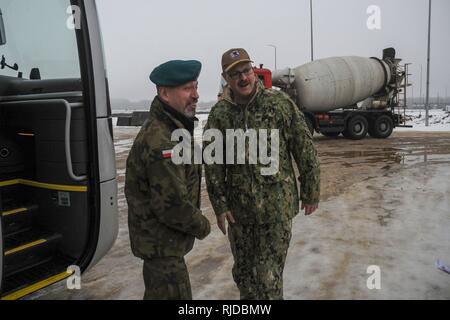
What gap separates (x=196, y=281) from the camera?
3.52m

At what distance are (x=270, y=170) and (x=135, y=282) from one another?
6.04 feet

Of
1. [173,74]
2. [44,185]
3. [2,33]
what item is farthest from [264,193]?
[2,33]

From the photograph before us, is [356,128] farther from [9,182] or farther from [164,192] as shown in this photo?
[164,192]

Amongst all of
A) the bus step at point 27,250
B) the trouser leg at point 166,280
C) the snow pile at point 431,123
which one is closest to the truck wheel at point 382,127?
the snow pile at point 431,123

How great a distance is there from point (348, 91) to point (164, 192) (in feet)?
46.5

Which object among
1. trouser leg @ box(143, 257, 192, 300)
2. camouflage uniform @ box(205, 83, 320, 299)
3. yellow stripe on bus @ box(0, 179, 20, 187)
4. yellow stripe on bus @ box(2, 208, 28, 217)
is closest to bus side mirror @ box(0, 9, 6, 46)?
yellow stripe on bus @ box(0, 179, 20, 187)

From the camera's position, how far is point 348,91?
14828mm

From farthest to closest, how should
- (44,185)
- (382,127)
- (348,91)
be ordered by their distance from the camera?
(382,127) → (348,91) → (44,185)

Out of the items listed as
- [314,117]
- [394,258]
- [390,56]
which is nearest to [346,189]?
[394,258]

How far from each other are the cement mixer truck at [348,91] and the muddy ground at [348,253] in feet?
24.2

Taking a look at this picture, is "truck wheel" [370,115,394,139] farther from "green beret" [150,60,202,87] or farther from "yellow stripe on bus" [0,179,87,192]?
"green beret" [150,60,202,87]

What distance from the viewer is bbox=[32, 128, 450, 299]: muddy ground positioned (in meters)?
3.30

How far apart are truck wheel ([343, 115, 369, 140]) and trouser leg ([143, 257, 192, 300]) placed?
47.5 feet

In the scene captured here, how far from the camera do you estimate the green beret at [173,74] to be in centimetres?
220
